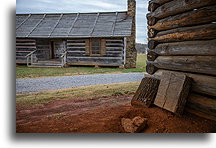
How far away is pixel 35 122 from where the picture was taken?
7.31 ft

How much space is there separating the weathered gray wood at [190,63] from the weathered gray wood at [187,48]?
0.17ft

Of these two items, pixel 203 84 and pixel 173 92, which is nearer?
pixel 203 84

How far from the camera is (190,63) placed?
2191 millimetres

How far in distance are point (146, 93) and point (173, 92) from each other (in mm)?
426

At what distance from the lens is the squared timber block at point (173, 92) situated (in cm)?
213

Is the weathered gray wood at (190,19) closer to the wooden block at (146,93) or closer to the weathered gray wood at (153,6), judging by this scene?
the weathered gray wood at (153,6)

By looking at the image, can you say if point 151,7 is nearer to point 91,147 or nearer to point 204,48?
point 204,48

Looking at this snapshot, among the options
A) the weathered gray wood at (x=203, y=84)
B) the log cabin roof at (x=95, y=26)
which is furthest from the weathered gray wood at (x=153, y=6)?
the log cabin roof at (x=95, y=26)

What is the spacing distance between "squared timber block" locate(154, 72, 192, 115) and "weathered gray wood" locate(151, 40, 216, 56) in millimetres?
308

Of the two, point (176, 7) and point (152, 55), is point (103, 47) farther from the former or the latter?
point (176, 7)

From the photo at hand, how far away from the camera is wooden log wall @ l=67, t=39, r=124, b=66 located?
367 inches

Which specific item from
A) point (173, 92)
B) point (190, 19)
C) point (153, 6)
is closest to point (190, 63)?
point (173, 92)

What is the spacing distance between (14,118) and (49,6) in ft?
5.65

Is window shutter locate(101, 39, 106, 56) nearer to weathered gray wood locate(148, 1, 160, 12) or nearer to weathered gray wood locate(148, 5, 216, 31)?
weathered gray wood locate(148, 1, 160, 12)
